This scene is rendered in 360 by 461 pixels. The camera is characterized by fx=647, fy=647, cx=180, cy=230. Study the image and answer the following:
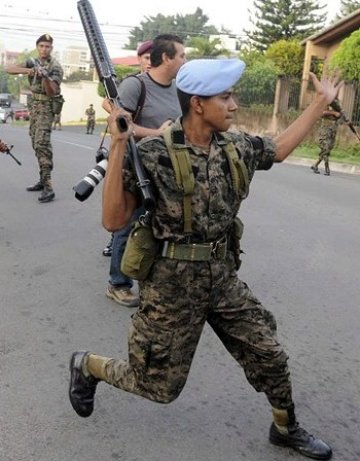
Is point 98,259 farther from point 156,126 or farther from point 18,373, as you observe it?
point 18,373

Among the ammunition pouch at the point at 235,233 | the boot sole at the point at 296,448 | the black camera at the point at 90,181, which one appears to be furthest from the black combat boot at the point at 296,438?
the black camera at the point at 90,181

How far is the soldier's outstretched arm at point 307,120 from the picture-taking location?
2.74 m

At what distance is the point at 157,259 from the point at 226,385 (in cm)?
119

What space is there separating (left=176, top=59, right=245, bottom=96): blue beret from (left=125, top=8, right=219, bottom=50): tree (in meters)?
103

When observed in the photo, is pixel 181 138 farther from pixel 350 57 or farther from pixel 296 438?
pixel 350 57

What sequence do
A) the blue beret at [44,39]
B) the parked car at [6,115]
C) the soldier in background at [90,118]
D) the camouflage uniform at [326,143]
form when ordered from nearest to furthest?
the blue beret at [44,39], the camouflage uniform at [326,143], the soldier in background at [90,118], the parked car at [6,115]

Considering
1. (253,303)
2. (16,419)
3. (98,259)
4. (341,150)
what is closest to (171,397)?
(253,303)

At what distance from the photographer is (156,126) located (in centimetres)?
426

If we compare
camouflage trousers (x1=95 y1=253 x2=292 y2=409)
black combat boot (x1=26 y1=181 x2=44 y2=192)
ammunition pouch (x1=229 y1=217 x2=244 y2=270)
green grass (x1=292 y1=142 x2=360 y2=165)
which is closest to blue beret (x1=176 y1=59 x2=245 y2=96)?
ammunition pouch (x1=229 y1=217 x2=244 y2=270)

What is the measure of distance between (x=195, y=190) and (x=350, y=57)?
17.4 meters

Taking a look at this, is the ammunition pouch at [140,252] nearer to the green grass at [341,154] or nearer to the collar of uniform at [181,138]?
the collar of uniform at [181,138]

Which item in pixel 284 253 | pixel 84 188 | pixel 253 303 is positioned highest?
pixel 84 188

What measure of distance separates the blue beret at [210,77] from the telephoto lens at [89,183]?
0.45 m

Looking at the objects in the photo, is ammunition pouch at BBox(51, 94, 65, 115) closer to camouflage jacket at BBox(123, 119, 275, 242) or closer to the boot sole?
camouflage jacket at BBox(123, 119, 275, 242)
